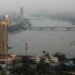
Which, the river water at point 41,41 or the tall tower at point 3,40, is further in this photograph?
the river water at point 41,41

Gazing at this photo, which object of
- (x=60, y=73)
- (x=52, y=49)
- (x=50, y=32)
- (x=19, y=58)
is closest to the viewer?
(x=60, y=73)

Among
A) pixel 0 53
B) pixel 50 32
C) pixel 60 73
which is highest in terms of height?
pixel 50 32

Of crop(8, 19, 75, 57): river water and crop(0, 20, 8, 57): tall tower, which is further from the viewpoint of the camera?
crop(8, 19, 75, 57): river water

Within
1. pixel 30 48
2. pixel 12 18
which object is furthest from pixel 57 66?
pixel 12 18

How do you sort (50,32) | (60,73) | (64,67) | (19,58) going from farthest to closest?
(50,32)
(19,58)
(64,67)
(60,73)

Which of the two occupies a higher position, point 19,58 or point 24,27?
point 24,27

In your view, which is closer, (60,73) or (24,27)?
(60,73)

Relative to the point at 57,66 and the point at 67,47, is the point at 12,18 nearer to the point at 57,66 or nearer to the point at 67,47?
the point at 67,47

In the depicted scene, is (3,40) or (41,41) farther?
(41,41)
